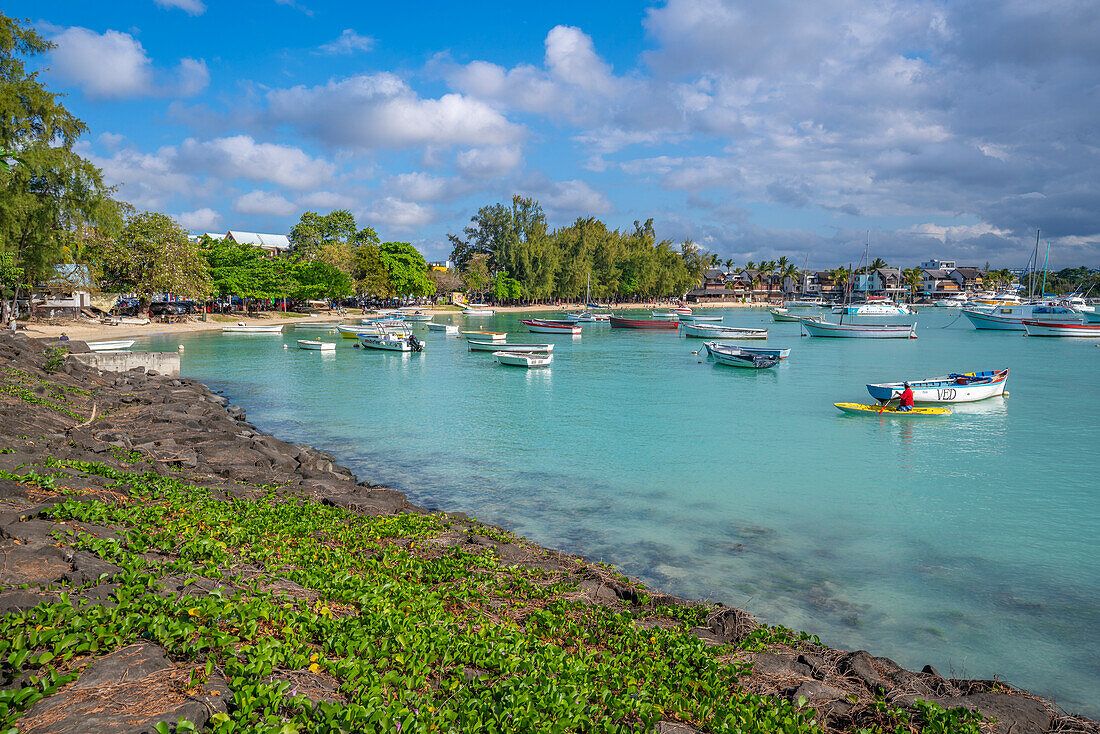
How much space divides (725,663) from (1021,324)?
4125 inches

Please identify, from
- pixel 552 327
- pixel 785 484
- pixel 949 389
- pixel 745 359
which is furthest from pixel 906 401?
pixel 552 327

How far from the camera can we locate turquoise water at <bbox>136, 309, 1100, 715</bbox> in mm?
11469

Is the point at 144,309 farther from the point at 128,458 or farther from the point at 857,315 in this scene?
the point at 857,315

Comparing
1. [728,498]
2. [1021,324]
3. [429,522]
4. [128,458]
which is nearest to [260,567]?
[429,522]

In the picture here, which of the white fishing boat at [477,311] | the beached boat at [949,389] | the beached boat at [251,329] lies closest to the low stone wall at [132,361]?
the beached boat at [251,329]

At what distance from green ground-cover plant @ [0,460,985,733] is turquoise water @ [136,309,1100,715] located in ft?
12.7

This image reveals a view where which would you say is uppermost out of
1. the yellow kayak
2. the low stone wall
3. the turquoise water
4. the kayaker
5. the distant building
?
the distant building

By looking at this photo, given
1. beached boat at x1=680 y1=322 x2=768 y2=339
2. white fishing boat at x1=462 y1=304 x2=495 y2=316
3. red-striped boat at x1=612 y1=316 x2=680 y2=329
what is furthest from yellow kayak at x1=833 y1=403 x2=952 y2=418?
white fishing boat at x1=462 y1=304 x2=495 y2=316

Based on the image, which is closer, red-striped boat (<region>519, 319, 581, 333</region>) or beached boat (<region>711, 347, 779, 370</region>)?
beached boat (<region>711, 347, 779, 370</region>)

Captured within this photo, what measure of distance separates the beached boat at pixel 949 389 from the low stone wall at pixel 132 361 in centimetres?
3721

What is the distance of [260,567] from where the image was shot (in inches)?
321

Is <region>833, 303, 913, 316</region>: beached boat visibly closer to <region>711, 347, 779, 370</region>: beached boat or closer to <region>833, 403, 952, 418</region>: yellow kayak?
<region>711, 347, 779, 370</region>: beached boat

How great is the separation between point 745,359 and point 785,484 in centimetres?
3032

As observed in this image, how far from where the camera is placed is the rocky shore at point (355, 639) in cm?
511
